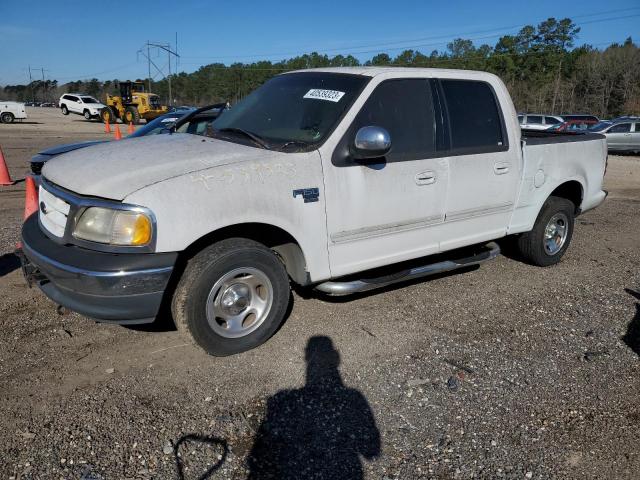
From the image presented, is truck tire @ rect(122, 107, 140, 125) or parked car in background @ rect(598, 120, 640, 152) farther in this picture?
truck tire @ rect(122, 107, 140, 125)

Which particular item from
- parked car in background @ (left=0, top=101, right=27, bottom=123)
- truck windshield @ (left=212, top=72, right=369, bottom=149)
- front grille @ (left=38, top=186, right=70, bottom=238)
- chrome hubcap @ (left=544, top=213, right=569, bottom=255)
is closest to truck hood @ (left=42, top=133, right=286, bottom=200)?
front grille @ (left=38, top=186, right=70, bottom=238)

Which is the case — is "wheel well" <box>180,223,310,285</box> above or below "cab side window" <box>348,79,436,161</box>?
below

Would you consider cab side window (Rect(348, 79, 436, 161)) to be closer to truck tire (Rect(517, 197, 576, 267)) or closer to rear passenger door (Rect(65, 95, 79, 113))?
truck tire (Rect(517, 197, 576, 267))

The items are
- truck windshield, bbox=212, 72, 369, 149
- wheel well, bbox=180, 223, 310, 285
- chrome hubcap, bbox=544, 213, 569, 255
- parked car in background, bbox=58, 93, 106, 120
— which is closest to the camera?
wheel well, bbox=180, 223, 310, 285

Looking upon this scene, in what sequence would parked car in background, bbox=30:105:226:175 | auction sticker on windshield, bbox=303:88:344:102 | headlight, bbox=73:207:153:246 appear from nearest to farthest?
headlight, bbox=73:207:153:246 → auction sticker on windshield, bbox=303:88:344:102 → parked car in background, bbox=30:105:226:175

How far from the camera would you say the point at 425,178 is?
4168 mm

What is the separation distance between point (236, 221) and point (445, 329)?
2.04 meters

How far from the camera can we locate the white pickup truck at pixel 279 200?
309 cm

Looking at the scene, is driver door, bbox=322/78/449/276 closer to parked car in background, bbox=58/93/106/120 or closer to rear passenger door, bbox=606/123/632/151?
rear passenger door, bbox=606/123/632/151

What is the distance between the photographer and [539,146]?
508 centimetres

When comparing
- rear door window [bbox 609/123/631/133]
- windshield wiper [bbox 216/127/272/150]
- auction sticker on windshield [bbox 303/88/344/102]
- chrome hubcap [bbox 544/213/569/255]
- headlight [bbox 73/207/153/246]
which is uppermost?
auction sticker on windshield [bbox 303/88/344/102]

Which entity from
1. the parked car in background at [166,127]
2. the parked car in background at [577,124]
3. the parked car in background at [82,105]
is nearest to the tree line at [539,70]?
the parked car in background at [82,105]

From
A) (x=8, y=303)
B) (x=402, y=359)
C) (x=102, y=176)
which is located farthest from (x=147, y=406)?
(x=8, y=303)

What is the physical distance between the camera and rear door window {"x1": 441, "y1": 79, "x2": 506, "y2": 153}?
444 cm
